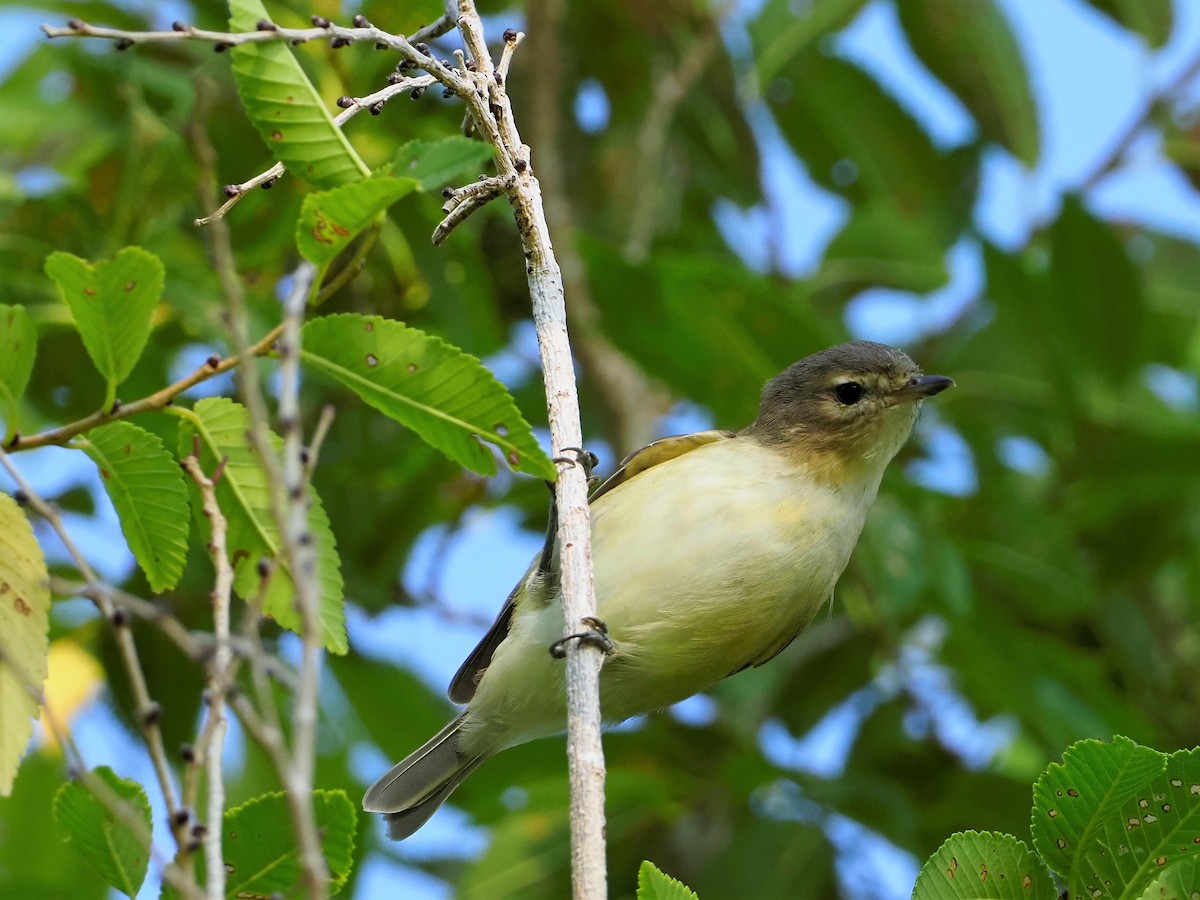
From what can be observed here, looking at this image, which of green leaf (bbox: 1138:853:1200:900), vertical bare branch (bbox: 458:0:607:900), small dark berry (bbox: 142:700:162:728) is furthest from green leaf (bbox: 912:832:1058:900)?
small dark berry (bbox: 142:700:162:728)

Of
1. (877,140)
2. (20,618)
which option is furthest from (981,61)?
(20,618)

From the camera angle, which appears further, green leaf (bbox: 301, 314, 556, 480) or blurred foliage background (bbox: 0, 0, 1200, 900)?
blurred foliage background (bbox: 0, 0, 1200, 900)

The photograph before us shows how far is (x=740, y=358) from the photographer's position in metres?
4.69

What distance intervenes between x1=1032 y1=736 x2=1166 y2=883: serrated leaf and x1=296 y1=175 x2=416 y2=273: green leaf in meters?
1.35

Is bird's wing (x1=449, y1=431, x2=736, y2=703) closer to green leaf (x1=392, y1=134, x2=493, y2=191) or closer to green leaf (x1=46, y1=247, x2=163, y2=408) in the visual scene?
green leaf (x1=46, y1=247, x2=163, y2=408)

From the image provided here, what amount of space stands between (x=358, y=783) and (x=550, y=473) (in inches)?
106

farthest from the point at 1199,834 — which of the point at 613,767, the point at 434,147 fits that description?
the point at 613,767

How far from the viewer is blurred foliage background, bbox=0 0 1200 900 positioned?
4.41m

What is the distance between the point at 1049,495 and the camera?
213 inches

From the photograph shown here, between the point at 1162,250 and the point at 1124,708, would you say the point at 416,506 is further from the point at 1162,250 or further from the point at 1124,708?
the point at 1162,250

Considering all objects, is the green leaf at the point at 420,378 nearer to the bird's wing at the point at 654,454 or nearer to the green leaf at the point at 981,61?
the bird's wing at the point at 654,454

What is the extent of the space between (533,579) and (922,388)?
1.33 m

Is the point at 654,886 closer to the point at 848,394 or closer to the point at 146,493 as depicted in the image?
the point at 146,493

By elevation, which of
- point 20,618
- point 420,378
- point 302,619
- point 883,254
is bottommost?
point 302,619
